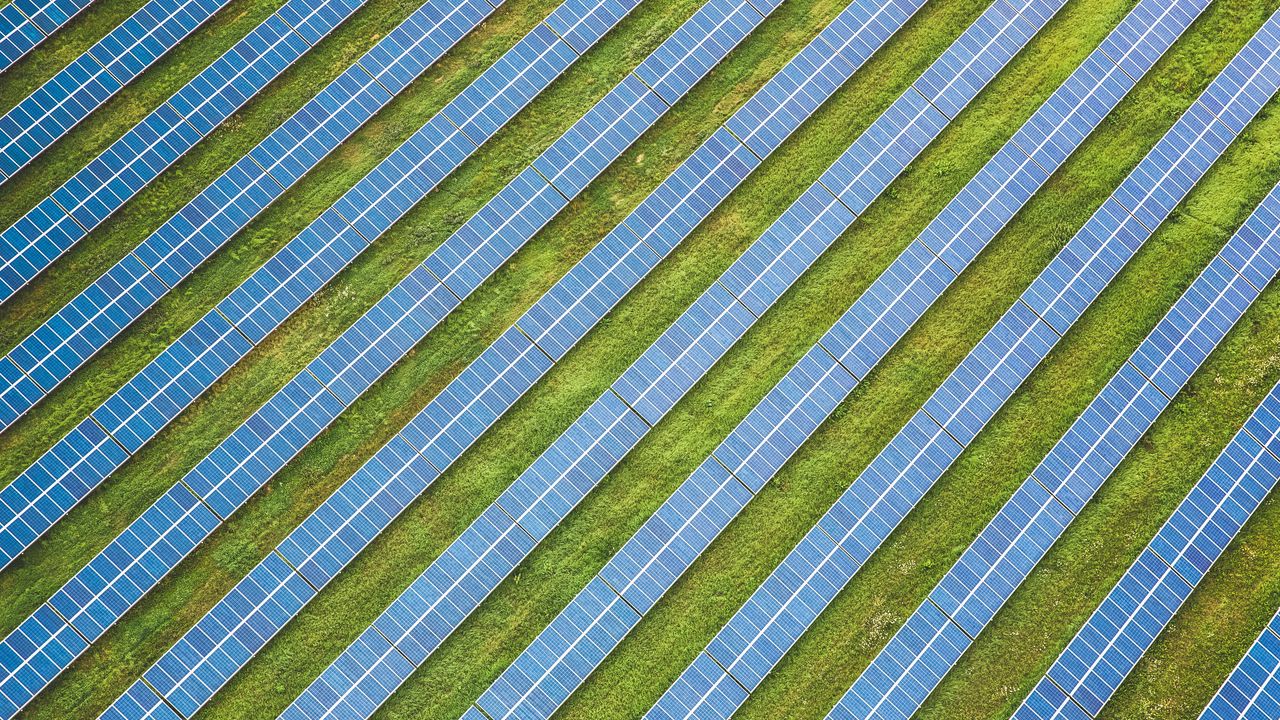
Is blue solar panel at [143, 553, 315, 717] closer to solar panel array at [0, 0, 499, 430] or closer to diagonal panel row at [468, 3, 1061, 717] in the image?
diagonal panel row at [468, 3, 1061, 717]

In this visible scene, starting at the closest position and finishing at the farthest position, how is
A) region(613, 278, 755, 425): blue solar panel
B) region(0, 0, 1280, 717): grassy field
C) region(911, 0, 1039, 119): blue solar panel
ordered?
region(0, 0, 1280, 717): grassy field
region(613, 278, 755, 425): blue solar panel
region(911, 0, 1039, 119): blue solar panel

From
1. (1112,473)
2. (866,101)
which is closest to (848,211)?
(866,101)

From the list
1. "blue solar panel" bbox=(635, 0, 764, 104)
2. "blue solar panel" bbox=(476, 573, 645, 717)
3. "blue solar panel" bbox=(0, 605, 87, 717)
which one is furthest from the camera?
"blue solar panel" bbox=(635, 0, 764, 104)

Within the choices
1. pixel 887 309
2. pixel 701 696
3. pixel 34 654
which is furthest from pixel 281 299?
pixel 887 309

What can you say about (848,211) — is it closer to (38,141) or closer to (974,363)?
(974,363)

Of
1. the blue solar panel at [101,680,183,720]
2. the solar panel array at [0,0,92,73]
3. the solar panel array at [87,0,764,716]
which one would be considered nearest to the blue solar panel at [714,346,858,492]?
the solar panel array at [87,0,764,716]
